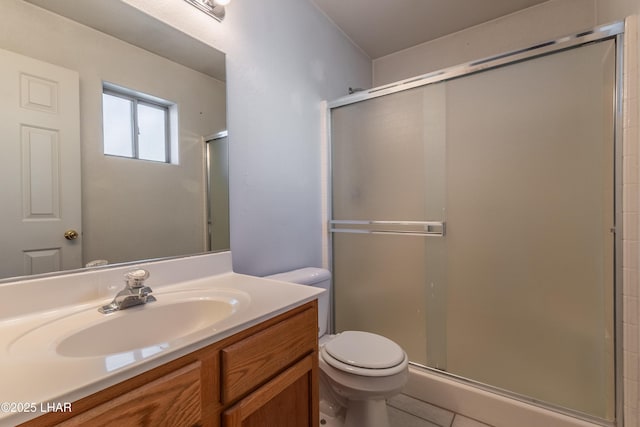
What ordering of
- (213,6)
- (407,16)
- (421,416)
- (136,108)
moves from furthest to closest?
(407,16)
(421,416)
(213,6)
(136,108)

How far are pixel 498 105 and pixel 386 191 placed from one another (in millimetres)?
733

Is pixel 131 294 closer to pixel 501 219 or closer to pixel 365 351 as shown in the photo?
pixel 365 351

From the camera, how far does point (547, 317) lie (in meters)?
1.36

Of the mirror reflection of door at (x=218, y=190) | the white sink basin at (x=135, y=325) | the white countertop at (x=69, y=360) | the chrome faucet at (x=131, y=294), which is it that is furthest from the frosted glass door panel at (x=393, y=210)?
the chrome faucet at (x=131, y=294)

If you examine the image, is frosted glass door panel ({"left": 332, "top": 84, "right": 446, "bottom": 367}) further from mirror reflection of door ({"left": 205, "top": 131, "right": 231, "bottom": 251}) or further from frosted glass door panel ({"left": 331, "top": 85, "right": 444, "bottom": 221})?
mirror reflection of door ({"left": 205, "top": 131, "right": 231, "bottom": 251})

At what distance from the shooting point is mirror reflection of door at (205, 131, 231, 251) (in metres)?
1.25

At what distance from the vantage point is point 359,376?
3.71 feet

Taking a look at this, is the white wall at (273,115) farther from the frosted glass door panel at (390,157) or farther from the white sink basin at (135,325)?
the white sink basin at (135,325)

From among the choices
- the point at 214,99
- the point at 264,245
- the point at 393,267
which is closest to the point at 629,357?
the point at 393,267

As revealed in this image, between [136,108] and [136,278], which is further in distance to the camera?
[136,108]

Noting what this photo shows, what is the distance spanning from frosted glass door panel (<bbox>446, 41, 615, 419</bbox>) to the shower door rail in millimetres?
84

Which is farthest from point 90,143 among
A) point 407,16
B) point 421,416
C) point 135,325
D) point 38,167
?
point 407,16

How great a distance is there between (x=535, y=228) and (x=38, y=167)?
1.94m

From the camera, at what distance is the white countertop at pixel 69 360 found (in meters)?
0.42
